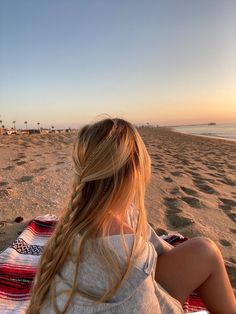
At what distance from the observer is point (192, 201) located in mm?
5328

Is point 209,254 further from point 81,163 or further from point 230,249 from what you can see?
point 230,249

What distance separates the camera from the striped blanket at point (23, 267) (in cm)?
254

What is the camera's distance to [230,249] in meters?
3.60

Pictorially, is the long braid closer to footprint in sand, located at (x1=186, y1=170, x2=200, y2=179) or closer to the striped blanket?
the striped blanket

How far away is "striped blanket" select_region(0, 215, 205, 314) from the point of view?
8.35 feet

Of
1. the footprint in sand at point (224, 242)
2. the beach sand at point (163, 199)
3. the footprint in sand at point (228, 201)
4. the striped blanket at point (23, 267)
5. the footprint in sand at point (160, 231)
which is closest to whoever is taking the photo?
the striped blanket at point (23, 267)

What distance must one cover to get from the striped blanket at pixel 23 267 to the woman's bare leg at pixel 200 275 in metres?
0.44

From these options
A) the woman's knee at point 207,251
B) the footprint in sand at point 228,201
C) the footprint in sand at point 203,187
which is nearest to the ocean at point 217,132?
the footprint in sand at point 203,187

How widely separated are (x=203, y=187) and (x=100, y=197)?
509cm

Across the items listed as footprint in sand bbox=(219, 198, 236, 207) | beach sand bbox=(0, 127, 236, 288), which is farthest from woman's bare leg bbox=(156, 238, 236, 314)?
footprint in sand bbox=(219, 198, 236, 207)

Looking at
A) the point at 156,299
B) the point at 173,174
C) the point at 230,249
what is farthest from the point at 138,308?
the point at 173,174

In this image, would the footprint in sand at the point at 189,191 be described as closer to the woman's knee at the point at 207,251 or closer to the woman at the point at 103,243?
the woman's knee at the point at 207,251

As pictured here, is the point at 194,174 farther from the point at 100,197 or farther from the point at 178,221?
the point at 100,197

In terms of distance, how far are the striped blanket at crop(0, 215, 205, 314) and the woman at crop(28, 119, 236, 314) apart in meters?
0.83
